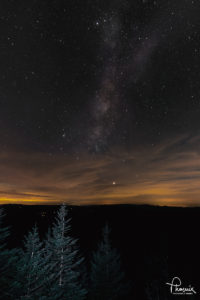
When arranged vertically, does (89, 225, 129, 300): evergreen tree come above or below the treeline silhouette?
below

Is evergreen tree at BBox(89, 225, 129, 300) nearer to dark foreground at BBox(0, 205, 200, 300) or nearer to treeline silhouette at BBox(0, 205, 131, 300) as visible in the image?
treeline silhouette at BBox(0, 205, 131, 300)

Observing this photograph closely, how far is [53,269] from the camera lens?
46.0ft

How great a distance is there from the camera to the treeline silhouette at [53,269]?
26.5ft

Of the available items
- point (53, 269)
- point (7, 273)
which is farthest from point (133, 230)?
point (7, 273)

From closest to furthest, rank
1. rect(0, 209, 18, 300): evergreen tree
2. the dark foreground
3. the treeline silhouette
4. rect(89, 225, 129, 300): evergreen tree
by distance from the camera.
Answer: rect(0, 209, 18, 300): evergreen tree < the treeline silhouette < rect(89, 225, 129, 300): evergreen tree < the dark foreground

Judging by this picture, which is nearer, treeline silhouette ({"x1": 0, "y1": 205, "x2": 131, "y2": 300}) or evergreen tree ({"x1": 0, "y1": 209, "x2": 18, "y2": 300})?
evergreen tree ({"x1": 0, "y1": 209, "x2": 18, "y2": 300})

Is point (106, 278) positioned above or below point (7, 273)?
below

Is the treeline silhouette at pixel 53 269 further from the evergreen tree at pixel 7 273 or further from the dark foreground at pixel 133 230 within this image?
the dark foreground at pixel 133 230

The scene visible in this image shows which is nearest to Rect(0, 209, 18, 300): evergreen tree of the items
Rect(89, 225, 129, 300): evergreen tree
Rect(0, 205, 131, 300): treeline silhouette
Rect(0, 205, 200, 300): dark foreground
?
Rect(0, 205, 131, 300): treeline silhouette

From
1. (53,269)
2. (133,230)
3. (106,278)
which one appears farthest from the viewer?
(133,230)

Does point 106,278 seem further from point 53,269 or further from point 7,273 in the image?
point 7,273

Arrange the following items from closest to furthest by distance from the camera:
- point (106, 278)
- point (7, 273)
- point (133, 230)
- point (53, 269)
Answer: point (7, 273) < point (53, 269) < point (106, 278) < point (133, 230)

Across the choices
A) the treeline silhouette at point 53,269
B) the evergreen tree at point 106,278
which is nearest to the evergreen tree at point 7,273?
the treeline silhouette at point 53,269

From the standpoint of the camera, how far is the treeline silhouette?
26.5 ft
